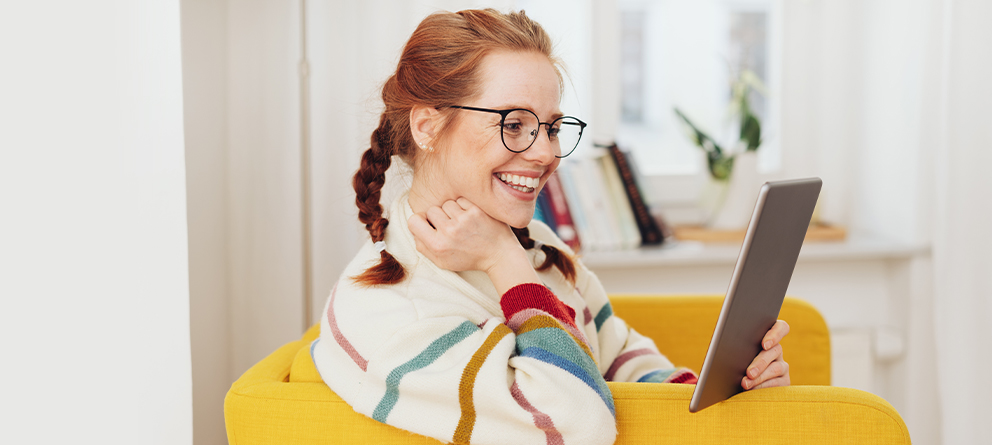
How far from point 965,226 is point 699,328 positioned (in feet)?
2.52

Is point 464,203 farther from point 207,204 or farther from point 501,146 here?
point 207,204

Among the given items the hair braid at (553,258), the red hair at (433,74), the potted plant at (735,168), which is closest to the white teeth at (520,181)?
the red hair at (433,74)

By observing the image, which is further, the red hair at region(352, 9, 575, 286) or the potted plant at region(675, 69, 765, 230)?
the potted plant at region(675, 69, 765, 230)

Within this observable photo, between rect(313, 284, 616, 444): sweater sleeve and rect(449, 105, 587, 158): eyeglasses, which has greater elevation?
rect(449, 105, 587, 158): eyeglasses

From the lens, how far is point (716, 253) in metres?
1.91

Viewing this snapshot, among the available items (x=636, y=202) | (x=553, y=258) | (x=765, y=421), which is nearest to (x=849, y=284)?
(x=636, y=202)

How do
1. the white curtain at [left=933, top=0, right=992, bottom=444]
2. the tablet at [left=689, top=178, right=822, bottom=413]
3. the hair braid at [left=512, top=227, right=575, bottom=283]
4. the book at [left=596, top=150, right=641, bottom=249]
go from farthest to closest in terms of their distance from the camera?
the book at [left=596, top=150, right=641, bottom=249] → the white curtain at [left=933, top=0, right=992, bottom=444] → the hair braid at [left=512, top=227, right=575, bottom=283] → the tablet at [left=689, top=178, right=822, bottom=413]

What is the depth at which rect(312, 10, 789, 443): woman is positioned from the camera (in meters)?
0.84

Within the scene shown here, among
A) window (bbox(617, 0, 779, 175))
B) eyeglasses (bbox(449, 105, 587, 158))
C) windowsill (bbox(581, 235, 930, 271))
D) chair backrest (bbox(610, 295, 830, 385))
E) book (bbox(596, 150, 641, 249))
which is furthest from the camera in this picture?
window (bbox(617, 0, 779, 175))

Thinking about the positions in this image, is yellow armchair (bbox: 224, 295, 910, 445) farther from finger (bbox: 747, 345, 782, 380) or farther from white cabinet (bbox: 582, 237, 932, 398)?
white cabinet (bbox: 582, 237, 932, 398)

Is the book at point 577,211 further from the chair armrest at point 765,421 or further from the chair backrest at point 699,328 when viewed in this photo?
the chair armrest at point 765,421

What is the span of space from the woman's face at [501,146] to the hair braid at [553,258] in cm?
20

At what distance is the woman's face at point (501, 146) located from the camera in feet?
3.25

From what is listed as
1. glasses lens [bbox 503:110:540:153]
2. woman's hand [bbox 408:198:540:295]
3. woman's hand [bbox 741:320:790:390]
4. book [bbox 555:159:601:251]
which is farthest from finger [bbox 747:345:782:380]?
book [bbox 555:159:601:251]
